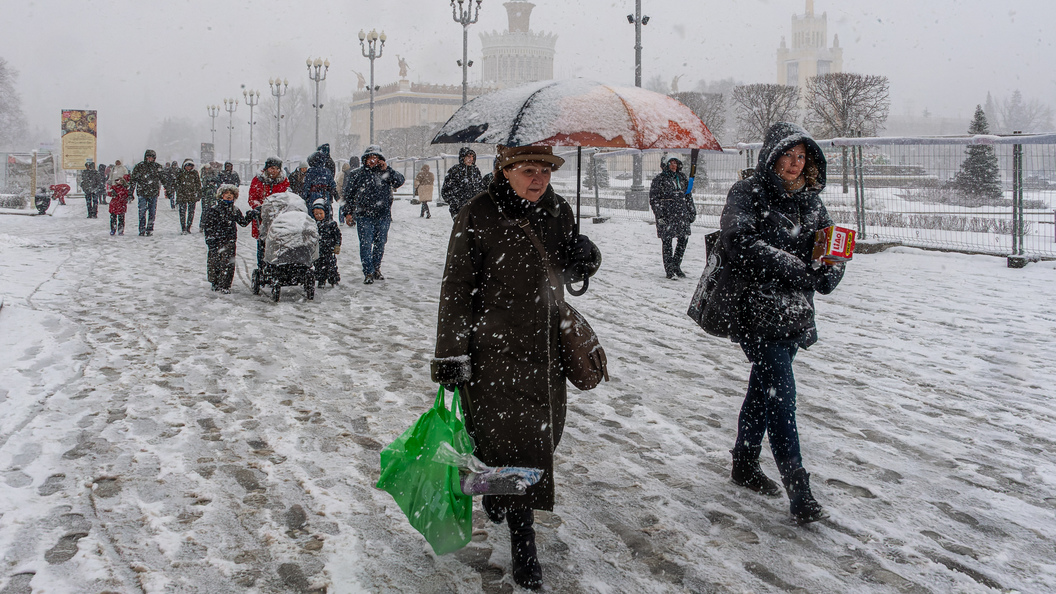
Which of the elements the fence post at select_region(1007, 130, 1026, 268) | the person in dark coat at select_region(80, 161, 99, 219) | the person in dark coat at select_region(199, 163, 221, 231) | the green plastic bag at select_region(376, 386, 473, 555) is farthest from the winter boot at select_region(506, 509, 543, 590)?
the person in dark coat at select_region(80, 161, 99, 219)

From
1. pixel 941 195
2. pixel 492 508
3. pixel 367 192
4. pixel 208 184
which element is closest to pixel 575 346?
pixel 492 508

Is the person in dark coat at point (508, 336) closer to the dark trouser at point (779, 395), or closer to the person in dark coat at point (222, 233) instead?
the dark trouser at point (779, 395)

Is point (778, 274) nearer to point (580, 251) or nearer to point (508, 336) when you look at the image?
point (580, 251)

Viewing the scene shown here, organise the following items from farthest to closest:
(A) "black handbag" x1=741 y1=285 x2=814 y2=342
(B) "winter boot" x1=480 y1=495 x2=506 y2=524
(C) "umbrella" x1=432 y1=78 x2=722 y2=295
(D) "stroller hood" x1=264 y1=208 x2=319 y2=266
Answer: (D) "stroller hood" x1=264 y1=208 x2=319 y2=266, (A) "black handbag" x1=741 y1=285 x2=814 y2=342, (C) "umbrella" x1=432 y1=78 x2=722 y2=295, (B) "winter boot" x1=480 y1=495 x2=506 y2=524

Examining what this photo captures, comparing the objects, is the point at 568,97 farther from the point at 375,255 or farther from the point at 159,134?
the point at 159,134

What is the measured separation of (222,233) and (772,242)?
24.5ft

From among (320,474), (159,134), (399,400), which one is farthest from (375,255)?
(159,134)

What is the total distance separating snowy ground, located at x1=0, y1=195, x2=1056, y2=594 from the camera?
307 centimetres

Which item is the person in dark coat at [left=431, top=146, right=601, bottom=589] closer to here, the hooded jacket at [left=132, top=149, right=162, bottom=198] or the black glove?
the black glove

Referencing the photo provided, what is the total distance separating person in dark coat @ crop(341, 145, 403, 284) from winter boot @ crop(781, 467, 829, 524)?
23.3 ft

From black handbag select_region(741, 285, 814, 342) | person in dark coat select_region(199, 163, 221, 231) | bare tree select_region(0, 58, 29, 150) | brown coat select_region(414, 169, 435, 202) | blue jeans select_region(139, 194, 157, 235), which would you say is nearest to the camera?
black handbag select_region(741, 285, 814, 342)

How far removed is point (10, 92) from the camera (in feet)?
202

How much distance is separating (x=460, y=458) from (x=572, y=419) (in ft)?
6.93

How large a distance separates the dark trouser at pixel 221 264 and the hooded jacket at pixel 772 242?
7.28m
